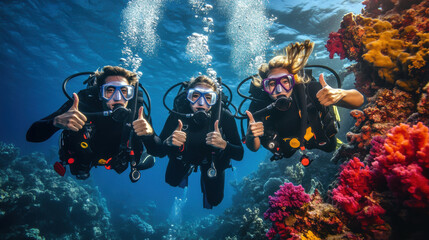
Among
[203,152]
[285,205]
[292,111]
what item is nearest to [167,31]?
[203,152]

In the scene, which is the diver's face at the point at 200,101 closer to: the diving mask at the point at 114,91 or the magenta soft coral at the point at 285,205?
the diving mask at the point at 114,91

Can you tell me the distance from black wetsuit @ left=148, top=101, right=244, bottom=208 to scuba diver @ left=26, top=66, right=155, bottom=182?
81cm

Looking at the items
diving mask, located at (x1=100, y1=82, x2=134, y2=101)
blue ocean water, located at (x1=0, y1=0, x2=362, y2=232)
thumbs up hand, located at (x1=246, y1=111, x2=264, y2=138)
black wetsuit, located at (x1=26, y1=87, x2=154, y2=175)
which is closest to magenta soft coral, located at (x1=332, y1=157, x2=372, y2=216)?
thumbs up hand, located at (x1=246, y1=111, x2=264, y2=138)

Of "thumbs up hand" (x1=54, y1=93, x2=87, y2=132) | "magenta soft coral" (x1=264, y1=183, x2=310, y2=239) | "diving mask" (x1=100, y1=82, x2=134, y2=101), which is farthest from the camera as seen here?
"diving mask" (x1=100, y1=82, x2=134, y2=101)

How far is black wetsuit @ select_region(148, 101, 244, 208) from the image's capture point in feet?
15.2

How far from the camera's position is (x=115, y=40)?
17.1 meters

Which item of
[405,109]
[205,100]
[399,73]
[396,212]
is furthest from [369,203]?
[205,100]

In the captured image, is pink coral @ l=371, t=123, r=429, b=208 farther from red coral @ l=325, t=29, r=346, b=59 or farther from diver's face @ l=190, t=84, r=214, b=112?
diver's face @ l=190, t=84, r=214, b=112

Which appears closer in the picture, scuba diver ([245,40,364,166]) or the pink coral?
the pink coral

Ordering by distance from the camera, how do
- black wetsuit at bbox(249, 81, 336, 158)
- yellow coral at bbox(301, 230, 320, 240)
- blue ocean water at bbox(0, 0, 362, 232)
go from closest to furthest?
yellow coral at bbox(301, 230, 320, 240), black wetsuit at bbox(249, 81, 336, 158), blue ocean water at bbox(0, 0, 362, 232)

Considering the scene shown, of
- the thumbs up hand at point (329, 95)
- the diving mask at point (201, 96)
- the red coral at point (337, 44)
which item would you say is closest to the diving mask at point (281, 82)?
the thumbs up hand at point (329, 95)

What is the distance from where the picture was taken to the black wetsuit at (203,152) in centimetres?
464

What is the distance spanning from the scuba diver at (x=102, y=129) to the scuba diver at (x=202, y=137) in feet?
2.44

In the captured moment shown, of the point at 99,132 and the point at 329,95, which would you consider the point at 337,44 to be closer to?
the point at 329,95
